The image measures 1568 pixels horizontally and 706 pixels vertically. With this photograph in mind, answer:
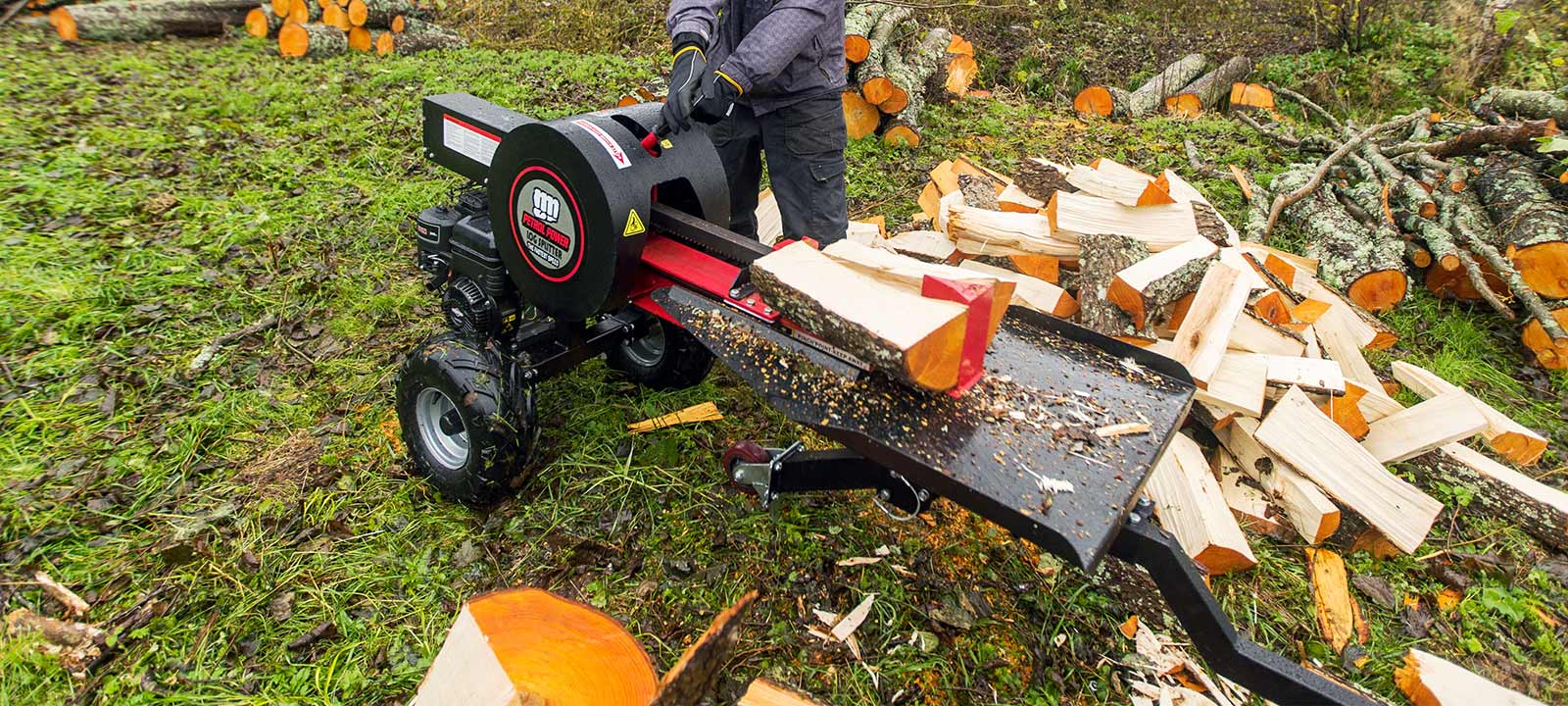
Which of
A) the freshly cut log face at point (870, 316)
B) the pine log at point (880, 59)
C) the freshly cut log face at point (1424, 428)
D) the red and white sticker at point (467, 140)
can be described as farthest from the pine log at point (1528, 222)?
the red and white sticker at point (467, 140)

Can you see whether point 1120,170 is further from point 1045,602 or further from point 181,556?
point 181,556

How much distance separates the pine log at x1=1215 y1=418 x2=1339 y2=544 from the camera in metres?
2.82

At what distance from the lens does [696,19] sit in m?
3.43

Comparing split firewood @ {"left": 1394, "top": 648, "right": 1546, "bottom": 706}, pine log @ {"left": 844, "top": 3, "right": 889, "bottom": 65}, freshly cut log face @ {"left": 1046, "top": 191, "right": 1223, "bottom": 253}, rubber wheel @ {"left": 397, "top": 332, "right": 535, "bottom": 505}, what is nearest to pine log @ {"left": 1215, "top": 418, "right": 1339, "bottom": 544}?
split firewood @ {"left": 1394, "top": 648, "right": 1546, "bottom": 706}

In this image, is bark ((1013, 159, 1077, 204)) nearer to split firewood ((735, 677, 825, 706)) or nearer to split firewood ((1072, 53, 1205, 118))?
split firewood ((1072, 53, 1205, 118))

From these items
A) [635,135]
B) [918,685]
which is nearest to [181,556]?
[635,135]

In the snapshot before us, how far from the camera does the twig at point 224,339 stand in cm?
355

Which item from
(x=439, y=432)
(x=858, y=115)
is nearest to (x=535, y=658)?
(x=439, y=432)

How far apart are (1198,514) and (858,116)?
4.17 m

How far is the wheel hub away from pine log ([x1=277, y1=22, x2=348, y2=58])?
6.21 m

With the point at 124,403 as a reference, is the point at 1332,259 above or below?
above

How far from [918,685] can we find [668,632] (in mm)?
813

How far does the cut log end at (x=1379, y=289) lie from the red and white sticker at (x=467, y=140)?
4520mm

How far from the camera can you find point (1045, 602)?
Answer: 2.64 m
